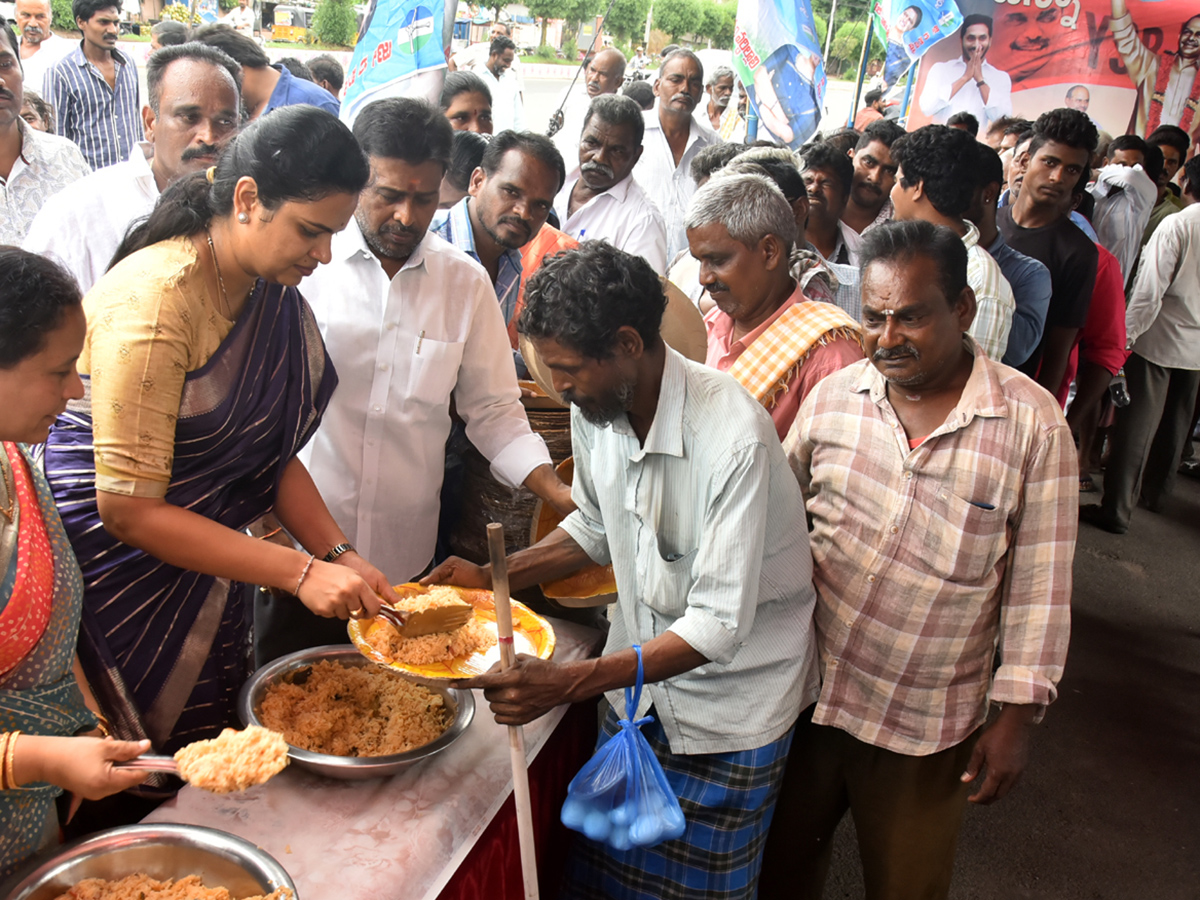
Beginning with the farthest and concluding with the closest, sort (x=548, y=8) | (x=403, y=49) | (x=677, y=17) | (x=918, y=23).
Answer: (x=677, y=17) < (x=548, y=8) < (x=918, y=23) < (x=403, y=49)

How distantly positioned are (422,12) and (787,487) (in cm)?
279

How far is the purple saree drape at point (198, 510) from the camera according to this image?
5.68 ft

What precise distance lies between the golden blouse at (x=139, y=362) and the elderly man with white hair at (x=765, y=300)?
1.36 meters

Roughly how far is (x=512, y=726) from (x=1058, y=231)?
354cm

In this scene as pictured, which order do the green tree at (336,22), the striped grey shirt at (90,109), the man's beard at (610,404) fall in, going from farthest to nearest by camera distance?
the green tree at (336,22), the striped grey shirt at (90,109), the man's beard at (610,404)

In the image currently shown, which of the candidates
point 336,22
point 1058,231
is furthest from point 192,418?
point 336,22

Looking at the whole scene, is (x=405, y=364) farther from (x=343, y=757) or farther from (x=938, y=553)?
(x=938, y=553)

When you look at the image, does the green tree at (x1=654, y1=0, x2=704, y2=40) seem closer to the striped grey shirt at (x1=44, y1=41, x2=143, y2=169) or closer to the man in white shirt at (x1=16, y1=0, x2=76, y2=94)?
the man in white shirt at (x1=16, y1=0, x2=76, y2=94)

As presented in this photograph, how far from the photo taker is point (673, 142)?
5562 mm

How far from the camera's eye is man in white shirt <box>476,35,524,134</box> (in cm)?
723

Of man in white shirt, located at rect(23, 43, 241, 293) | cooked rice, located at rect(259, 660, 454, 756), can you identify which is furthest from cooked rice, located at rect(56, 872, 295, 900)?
man in white shirt, located at rect(23, 43, 241, 293)

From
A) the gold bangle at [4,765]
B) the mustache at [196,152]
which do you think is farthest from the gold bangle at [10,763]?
the mustache at [196,152]

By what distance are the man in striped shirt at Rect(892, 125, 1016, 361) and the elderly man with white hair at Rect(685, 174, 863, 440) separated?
0.72 m

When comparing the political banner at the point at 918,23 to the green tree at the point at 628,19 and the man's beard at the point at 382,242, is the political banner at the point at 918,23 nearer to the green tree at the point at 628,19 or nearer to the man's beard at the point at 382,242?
the man's beard at the point at 382,242
